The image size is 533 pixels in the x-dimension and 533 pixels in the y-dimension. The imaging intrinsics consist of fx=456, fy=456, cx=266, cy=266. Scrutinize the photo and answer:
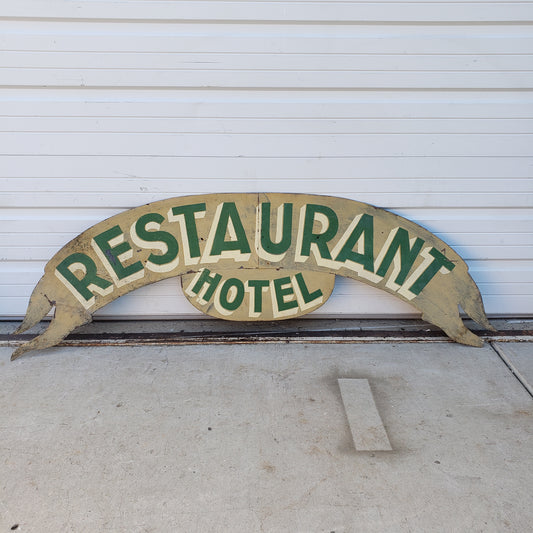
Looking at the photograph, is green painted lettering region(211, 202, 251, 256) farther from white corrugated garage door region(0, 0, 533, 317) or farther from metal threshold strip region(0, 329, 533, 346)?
metal threshold strip region(0, 329, 533, 346)

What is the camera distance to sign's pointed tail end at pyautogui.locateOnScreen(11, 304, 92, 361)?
2666 mm

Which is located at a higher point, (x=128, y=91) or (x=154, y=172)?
(x=128, y=91)

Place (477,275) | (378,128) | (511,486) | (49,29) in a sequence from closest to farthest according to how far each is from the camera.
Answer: (511,486)
(49,29)
(378,128)
(477,275)

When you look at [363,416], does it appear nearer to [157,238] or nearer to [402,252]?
[402,252]

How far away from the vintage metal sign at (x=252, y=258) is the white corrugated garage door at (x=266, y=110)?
132 millimetres

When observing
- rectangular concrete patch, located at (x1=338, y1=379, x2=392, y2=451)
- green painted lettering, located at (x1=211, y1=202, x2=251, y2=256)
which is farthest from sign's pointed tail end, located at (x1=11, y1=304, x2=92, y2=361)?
rectangular concrete patch, located at (x1=338, y1=379, x2=392, y2=451)

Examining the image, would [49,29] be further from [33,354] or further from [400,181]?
[400,181]

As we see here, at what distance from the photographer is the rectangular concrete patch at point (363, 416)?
198 cm

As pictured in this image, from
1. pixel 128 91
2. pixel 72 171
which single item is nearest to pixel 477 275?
pixel 128 91

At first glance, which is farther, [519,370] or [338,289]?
[338,289]

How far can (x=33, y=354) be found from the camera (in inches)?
105

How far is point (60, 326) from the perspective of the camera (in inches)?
106

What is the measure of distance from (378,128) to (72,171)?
1788 mm

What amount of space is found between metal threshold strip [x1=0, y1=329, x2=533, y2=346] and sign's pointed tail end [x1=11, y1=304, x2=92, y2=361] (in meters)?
0.08
